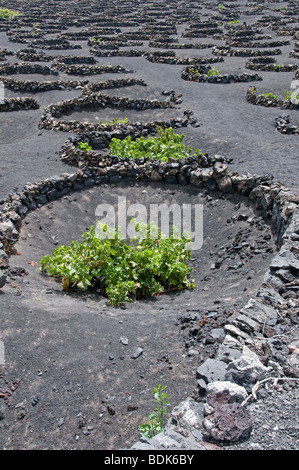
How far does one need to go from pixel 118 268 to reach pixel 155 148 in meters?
6.80

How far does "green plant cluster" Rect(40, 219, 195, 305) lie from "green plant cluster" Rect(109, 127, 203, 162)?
5.36m

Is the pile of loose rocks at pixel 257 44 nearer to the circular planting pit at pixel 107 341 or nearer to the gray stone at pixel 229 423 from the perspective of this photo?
the circular planting pit at pixel 107 341

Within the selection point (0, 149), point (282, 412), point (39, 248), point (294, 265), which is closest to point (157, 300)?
point (294, 265)

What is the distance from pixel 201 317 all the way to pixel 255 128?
38.1 ft

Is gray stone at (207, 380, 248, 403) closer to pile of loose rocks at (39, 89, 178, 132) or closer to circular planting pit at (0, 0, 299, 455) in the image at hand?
circular planting pit at (0, 0, 299, 455)

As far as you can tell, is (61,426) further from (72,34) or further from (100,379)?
(72,34)

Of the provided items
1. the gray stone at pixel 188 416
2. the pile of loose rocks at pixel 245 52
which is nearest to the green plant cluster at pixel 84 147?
the gray stone at pixel 188 416

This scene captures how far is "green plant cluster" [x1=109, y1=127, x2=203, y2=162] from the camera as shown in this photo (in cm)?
1280

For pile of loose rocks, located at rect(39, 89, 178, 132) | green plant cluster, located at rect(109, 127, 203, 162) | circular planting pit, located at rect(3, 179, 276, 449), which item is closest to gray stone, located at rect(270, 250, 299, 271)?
circular planting pit, located at rect(3, 179, 276, 449)

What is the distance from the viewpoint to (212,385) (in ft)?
13.5

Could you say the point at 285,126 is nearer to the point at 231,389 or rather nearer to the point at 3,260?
the point at 3,260

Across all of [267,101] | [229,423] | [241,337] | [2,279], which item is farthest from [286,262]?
[267,101]

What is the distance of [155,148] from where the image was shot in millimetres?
13250

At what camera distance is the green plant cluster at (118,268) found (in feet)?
24.0
